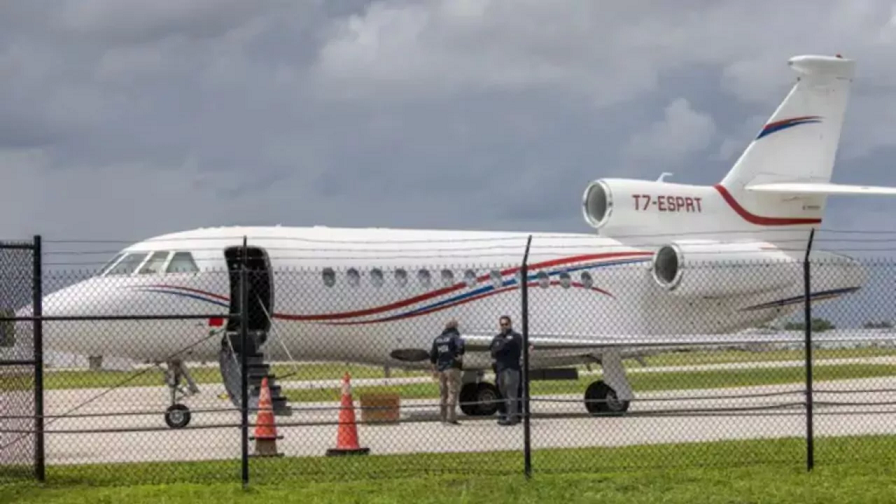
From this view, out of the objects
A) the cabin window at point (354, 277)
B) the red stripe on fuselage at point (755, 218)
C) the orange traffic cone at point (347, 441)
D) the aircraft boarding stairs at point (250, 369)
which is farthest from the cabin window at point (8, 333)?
the red stripe on fuselage at point (755, 218)

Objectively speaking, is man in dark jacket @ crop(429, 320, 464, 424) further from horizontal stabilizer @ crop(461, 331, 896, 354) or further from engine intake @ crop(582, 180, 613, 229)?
engine intake @ crop(582, 180, 613, 229)

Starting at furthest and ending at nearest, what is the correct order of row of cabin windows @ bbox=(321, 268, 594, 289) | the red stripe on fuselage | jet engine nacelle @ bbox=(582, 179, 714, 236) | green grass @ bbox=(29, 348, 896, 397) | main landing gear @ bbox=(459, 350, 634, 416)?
1. the red stripe on fuselage
2. green grass @ bbox=(29, 348, 896, 397)
3. jet engine nacelle @ bbox=(582, 179, 714, 236)
4. row of cabin windows @ bbox=(321, 268, 594, 289)
5. main landing gear @ bbox=(459, 350, 634, 416)

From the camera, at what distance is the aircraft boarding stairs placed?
72.2 feet

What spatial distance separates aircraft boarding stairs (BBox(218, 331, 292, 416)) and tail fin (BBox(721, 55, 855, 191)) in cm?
1111

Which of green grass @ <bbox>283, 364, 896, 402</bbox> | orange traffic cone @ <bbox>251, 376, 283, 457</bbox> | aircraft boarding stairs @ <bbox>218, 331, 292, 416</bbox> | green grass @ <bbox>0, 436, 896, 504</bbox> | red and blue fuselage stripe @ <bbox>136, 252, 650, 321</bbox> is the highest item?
red and blue fuselage stripe @ <bbox>136, 252, 650, 321</bbox>

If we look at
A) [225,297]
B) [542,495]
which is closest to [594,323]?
[225,297]

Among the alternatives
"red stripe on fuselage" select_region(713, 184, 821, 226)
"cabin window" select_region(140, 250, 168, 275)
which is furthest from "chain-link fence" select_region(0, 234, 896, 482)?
"red stripe on fuselage" select_region(713, 184, 821, 226)

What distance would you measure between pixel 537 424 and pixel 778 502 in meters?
10.5

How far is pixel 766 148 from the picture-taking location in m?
30.3

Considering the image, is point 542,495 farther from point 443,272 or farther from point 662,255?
point 662,255

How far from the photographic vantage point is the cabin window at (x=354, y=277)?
25.0 meters

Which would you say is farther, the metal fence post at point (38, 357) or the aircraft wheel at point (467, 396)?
the aircraft wheel at point (467, 396)

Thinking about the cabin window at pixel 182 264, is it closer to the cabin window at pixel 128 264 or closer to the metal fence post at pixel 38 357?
the cabin window at pixel 128 264

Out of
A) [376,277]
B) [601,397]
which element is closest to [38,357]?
[376,277]
